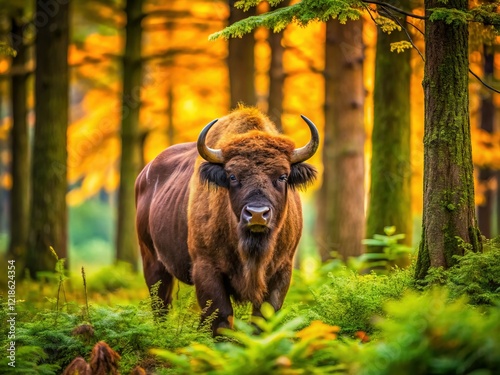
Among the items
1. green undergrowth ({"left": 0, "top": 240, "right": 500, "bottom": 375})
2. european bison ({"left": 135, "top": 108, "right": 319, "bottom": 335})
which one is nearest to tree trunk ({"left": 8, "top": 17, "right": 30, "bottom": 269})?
european bison ({"left": 135, "top": 108, "right": 319, "bottom": 335})

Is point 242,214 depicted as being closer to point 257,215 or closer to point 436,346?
point 257,215

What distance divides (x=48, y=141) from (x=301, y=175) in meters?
8.19

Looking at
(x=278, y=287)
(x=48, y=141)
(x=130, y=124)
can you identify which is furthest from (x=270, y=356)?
(x=130, y=124)

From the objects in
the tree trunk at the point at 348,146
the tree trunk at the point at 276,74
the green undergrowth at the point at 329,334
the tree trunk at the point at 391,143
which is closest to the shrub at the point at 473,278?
the green undergrowth at the point at 329,334

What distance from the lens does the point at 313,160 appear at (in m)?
24.0

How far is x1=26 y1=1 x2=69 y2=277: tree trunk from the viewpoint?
14914mm

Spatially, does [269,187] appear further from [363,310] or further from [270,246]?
[363,310]

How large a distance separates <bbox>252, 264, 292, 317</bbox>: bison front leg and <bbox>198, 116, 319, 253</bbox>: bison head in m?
0.72

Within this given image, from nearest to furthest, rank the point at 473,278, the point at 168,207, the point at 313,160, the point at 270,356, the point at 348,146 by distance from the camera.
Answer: the point at 270,356
the point at 473,278
the point at 168,207
the point at 348,146
the point at 313,160

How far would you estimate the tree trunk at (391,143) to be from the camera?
1143cm

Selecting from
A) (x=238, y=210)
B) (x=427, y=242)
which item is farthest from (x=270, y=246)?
(x=427, y=242)

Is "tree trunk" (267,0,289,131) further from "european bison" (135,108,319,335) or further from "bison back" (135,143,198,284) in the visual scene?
"european bison" (135,108,319,335)

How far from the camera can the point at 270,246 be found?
784 centimetres

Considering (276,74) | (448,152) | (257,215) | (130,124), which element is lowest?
(257,215)
